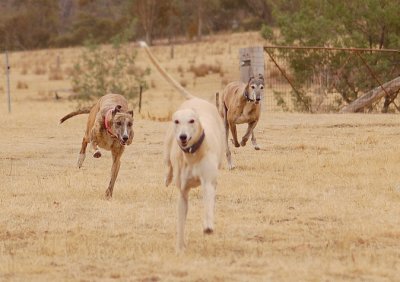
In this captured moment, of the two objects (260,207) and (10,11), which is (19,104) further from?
(10,11)

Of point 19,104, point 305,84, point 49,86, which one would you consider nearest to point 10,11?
point 49,86

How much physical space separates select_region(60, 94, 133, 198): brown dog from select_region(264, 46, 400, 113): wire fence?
12629 mm

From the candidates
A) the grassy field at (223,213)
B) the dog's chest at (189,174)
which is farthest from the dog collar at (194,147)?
the grassy field at (223,213)

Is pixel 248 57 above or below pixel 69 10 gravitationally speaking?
below

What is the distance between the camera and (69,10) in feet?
266

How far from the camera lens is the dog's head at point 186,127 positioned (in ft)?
25.2

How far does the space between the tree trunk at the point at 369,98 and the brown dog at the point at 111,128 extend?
40.4ft

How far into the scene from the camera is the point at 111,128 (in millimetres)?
11578

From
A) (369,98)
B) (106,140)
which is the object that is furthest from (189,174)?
(369,98)

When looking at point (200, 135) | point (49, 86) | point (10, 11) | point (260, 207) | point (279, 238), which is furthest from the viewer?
point (10, 11)

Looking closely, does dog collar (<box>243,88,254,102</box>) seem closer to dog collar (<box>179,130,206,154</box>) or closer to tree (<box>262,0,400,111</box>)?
dog collar (<box>179,130,206,154</box>)

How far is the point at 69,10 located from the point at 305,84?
5786 centimetres

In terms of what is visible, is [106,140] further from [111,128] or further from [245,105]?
[245,105]

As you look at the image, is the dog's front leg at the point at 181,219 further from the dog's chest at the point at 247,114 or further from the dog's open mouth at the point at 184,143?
the dog's chest at the point at 247,114
